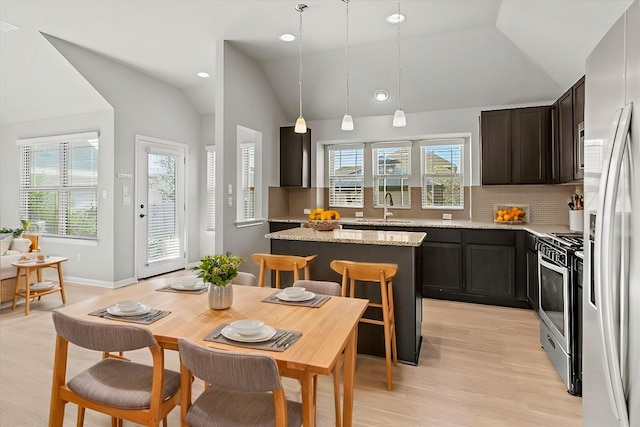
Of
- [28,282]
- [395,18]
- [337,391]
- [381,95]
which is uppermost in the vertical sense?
[395,18]

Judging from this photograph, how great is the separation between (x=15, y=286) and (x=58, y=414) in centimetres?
372

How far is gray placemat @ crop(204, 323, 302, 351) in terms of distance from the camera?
1431mm

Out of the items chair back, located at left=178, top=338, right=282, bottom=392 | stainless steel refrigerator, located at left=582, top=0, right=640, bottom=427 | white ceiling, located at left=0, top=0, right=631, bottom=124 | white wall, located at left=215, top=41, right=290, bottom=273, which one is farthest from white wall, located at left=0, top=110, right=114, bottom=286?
stainless steel refrigerator, located at left=582, top=0, right=640, bottom=427

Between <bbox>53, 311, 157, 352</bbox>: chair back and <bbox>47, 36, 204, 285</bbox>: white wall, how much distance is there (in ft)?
14.0

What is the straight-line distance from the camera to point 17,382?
2.64 meters

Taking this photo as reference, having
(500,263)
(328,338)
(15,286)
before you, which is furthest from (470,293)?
(15,286)

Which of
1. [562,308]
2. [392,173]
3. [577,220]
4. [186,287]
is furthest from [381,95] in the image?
[186,287]

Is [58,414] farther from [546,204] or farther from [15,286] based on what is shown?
[546,204]

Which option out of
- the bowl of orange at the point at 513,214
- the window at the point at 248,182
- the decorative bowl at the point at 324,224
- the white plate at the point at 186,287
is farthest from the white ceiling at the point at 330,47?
the white plate at the point at 186,287

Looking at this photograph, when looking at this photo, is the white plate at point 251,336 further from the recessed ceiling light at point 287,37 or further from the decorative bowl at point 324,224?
the recessed ceiling light at point 287,37

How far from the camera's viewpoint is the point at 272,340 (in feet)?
4.91

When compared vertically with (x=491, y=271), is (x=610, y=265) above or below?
above

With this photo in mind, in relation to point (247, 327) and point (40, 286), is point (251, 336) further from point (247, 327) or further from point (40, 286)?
point (40, 286)

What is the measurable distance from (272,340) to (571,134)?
12.7 ft
